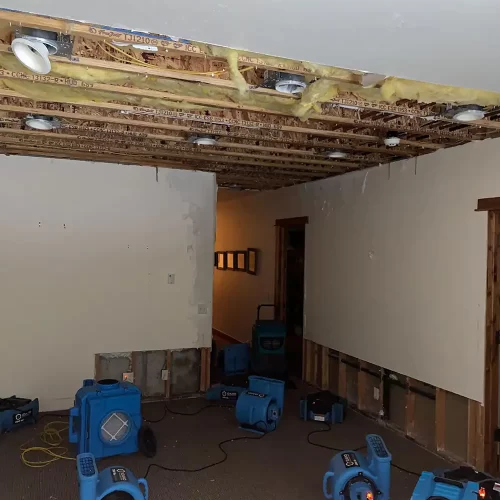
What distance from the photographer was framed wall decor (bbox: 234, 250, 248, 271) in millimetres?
7750

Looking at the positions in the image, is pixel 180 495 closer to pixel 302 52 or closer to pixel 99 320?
pixel 99 320

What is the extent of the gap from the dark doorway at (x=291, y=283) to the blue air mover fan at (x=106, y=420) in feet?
9.94

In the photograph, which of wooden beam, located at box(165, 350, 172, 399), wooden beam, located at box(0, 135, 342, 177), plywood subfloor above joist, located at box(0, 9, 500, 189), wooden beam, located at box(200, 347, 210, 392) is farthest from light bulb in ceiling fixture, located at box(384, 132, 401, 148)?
wooden beam, located at box(165, 350, 172, 399)

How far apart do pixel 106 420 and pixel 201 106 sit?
2467 mm

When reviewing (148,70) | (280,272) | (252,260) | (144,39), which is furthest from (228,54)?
(252,260)

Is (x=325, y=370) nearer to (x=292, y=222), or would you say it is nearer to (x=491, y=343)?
(x=292, y=222)

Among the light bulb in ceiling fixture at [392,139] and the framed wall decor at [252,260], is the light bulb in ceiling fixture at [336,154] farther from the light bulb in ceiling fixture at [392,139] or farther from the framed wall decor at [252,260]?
the framed wall decor at [252,260]

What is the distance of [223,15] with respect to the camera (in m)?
1.64

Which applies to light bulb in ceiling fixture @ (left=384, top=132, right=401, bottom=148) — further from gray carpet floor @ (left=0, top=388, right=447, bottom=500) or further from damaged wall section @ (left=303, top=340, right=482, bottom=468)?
gray carpet floor @ (left=0, top=388, right=447, bottom=500)

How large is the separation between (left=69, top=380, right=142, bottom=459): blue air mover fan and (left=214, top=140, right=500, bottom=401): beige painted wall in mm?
2369

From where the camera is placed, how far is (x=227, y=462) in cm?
381

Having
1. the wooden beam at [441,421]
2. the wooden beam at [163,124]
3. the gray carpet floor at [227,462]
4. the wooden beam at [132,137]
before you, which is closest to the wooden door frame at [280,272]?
the gray carpet floor at [227,462]

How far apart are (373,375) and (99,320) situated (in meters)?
2.85

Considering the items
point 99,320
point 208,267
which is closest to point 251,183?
point 208,267
